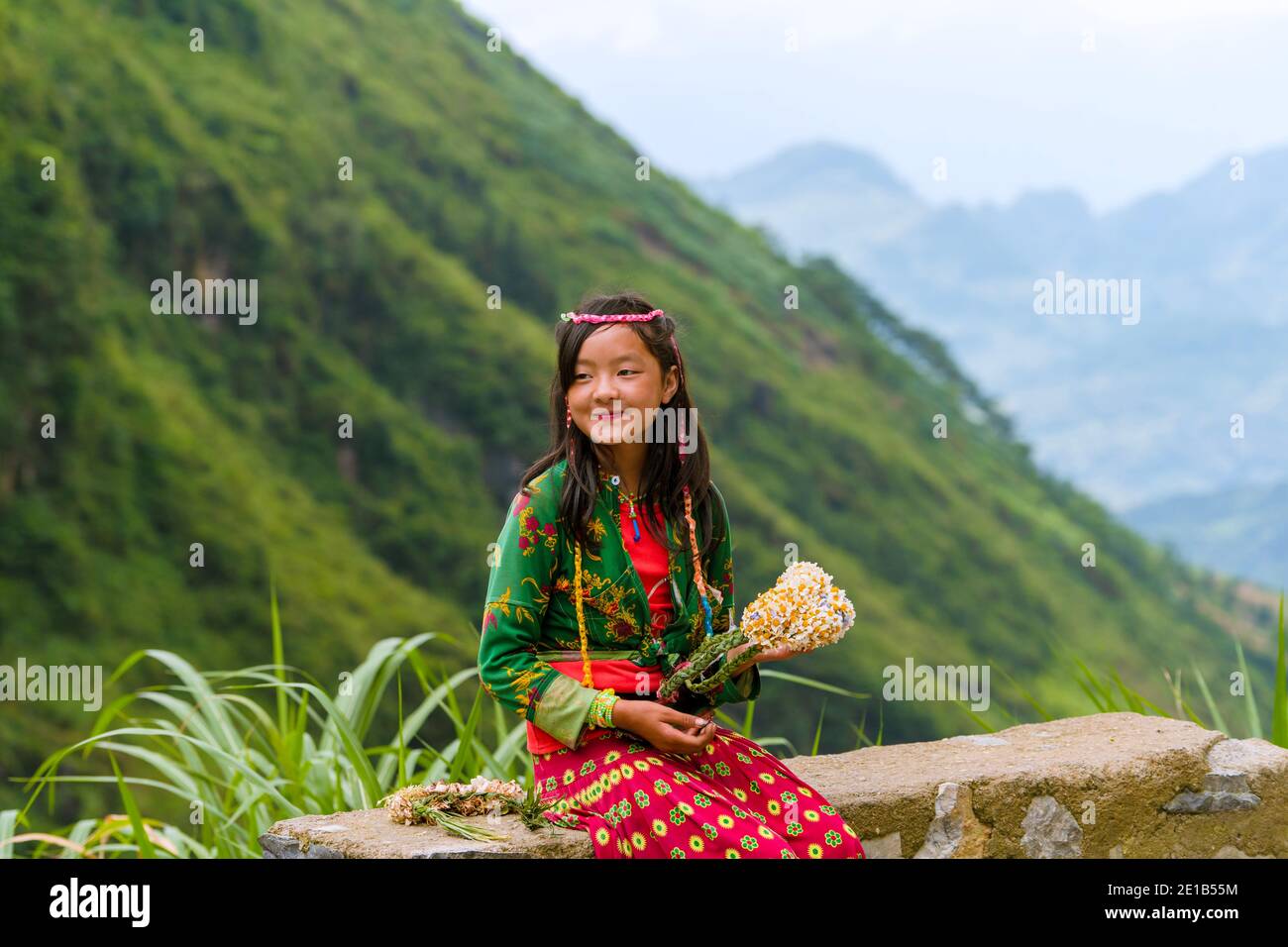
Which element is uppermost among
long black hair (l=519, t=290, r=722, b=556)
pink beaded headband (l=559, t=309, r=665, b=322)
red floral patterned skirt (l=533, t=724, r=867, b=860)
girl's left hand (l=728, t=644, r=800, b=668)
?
pink beaded headband (l=559, t=309, r=665, b=322)

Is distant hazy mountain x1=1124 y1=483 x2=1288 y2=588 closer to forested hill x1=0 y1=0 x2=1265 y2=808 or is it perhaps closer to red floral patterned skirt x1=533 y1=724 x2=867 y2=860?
forested hill x1=0 y1=0 x2=1265 y2=808

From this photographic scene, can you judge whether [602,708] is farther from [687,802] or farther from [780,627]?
[780,627]

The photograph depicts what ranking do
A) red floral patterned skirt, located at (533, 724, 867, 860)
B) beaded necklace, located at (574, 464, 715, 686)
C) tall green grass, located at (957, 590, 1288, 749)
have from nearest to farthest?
red floral patterned skirt, located at (533, 724, 867, 860) → beaded necklace, located at (574, 464, 715, 686) → tall green grass, located at (957, 590, 1288, 749)

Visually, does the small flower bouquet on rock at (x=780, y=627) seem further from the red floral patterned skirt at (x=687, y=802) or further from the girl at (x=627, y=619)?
the red floral patterned skirt at (x=687, y=802)

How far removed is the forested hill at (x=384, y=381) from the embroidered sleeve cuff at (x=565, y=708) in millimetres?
17735

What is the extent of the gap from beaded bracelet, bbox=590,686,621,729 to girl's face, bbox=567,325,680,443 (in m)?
0.54

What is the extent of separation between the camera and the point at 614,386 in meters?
3.12

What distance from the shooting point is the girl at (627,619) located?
2.94 m

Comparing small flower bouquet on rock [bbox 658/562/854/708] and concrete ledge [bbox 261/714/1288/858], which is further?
concrete ledge [bbox 261/714/1288/858]

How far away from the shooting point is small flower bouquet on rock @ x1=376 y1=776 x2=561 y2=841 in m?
3.12

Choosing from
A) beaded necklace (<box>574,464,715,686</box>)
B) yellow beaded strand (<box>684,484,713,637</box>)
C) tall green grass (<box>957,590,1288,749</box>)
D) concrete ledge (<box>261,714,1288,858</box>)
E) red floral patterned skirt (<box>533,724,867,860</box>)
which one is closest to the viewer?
red floral patterned skirt (<box>533,724,867,860</box>)

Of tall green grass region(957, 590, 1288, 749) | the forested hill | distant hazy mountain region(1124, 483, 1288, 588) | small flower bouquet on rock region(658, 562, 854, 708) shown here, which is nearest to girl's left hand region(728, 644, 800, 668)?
small flower bouquet on rock region(658, 562, 854, 708)

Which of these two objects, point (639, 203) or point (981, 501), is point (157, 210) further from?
point (981, 501)

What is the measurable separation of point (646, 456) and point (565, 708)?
1.99ft
